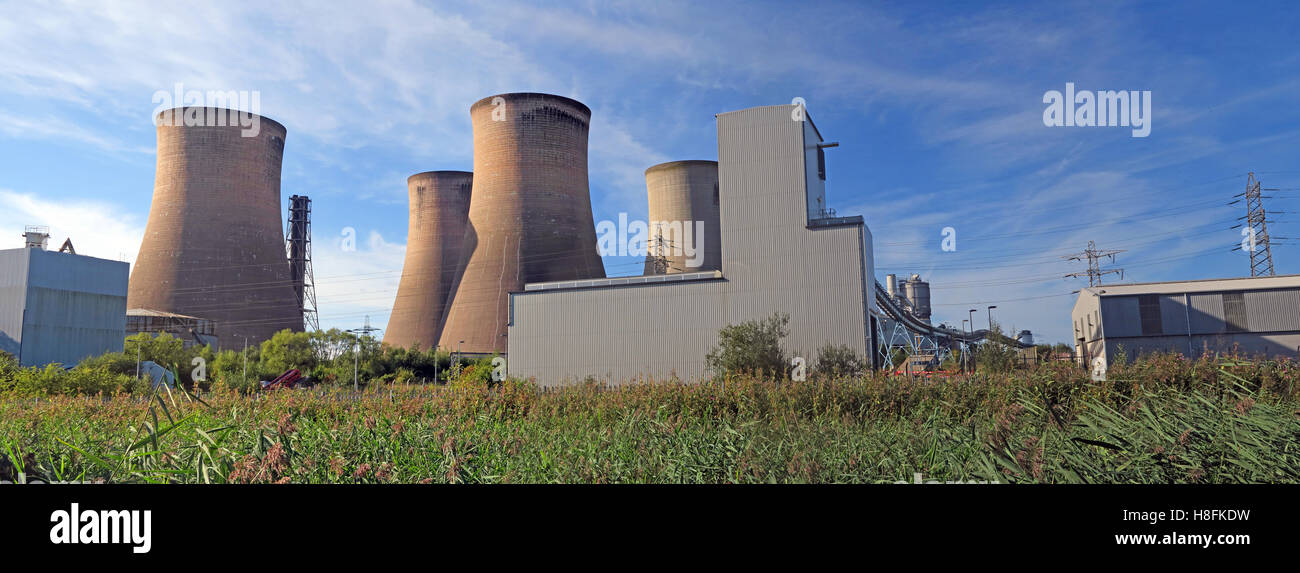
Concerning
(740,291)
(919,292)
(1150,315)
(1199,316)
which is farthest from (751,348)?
(919,292)

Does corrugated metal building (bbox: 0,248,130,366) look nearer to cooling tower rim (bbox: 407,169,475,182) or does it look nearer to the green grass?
cooling tower rim (bbox: 407,169,475,182)

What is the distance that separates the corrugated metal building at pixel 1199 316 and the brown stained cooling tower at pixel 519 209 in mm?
18475

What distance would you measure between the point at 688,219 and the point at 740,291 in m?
12.8

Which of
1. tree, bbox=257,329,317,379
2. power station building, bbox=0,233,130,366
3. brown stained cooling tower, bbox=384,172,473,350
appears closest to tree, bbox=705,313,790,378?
brown stained cooling tower, bbox=384,172,473,350

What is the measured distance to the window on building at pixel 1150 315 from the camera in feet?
77.9

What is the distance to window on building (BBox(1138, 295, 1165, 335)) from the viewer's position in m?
23.8

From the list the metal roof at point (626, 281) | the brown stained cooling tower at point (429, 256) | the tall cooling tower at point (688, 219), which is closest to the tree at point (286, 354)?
the brown stained cooling tower at point (429, 256)

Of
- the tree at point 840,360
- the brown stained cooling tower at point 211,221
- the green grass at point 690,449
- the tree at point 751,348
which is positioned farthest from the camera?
the brown stained cooling tower at point 211,221

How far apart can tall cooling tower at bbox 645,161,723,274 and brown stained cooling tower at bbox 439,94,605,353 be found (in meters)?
6.92

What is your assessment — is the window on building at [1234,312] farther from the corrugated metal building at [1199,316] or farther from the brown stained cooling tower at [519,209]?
the brown stained cooling tower at [519,209]

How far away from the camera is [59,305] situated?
22.9 m
